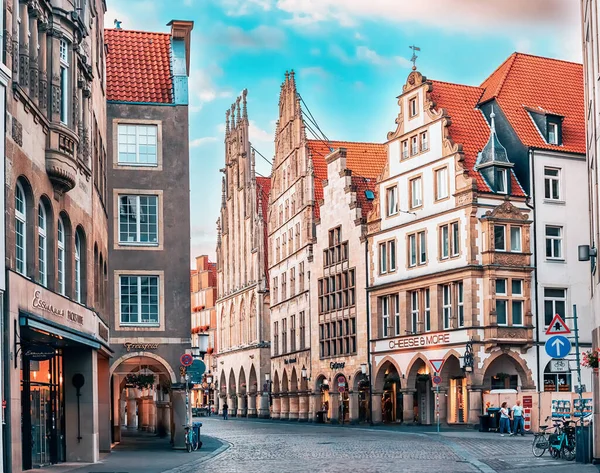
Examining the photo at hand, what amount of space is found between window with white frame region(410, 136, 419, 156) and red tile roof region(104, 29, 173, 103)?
20.7 meters

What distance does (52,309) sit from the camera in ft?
83.4

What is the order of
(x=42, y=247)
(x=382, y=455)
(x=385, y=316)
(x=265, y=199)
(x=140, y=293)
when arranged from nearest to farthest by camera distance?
1. (x=42, y=247)
2. (x=382, y=455)
3. (x=140, y=293)
4. (x=385, y=316)
5. (x=265, y=199)

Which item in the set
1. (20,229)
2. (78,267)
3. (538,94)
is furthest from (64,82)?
(538,94)

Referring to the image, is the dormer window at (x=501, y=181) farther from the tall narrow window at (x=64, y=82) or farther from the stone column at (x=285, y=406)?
the tall narrow window at (x=64, y=82)

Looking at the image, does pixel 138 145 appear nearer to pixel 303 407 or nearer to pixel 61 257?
→ pixel 61 257

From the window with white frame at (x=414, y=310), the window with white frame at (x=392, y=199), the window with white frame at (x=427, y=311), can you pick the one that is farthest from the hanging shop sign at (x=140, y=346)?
the window with white frame at (x=392, y=199)

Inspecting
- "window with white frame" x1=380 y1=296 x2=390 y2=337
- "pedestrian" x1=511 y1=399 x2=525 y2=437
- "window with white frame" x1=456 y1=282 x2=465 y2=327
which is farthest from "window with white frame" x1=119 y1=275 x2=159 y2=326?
"window with white frame" x1=380 y1=296 x2=390 y2=337

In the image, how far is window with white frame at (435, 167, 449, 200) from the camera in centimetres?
5746

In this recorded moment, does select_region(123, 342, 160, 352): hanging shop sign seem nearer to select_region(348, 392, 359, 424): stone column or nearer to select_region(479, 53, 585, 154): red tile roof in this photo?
select_region(479, 53, 585, 154): red tile roof

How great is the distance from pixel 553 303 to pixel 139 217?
81.7 ft

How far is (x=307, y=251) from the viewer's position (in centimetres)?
7419

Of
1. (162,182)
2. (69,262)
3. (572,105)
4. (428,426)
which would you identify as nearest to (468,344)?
(428,426)

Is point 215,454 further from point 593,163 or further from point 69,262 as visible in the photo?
point 593,163

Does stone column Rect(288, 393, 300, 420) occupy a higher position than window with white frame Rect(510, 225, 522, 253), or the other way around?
window with white frame Rect(510, 225, 522, 253)
